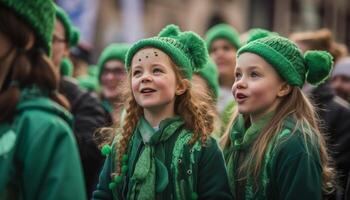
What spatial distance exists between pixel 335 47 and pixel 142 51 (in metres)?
3.39

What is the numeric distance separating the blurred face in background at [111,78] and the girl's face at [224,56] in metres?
0.94

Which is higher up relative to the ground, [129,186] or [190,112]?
[190,112]

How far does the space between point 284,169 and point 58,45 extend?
100 inches

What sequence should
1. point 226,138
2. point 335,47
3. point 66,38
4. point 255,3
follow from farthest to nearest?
point 255,3 < point 335,47 < point 66,38 < point 226,138

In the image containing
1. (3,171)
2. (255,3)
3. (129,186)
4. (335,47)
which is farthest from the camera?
(255,3)

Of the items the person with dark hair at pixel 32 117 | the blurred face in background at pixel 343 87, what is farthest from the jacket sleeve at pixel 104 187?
the blurred face in background at pixel 343 87

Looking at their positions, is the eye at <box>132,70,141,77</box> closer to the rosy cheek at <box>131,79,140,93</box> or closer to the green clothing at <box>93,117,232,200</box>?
the rosy cheek at <box>131,79,140,93</box>

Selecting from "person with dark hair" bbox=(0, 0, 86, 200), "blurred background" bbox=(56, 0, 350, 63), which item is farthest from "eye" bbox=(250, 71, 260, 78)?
"blurred background" bbox=(56, 0, 350, 63)

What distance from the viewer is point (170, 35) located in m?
3.82

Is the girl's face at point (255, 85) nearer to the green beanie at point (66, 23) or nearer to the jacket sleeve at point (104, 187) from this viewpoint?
the jacket sleeve at point (104, 187)

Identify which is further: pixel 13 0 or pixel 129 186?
pixel 129 186

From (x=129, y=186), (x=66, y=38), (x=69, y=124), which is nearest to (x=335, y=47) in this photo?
(x=66, y=38)

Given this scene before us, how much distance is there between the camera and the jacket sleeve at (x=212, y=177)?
3.34 metres

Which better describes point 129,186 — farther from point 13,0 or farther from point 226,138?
point 13,0
